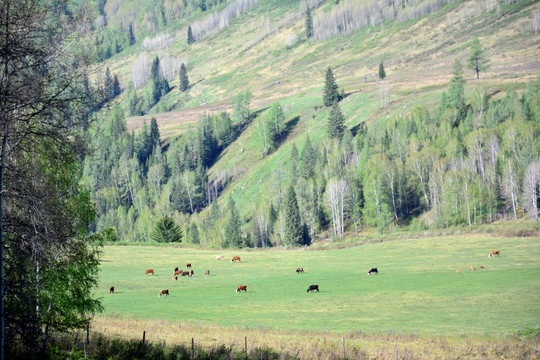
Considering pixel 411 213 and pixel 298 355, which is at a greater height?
pixel 411 213

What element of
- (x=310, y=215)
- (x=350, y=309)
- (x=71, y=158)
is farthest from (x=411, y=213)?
(x=71, y=158)

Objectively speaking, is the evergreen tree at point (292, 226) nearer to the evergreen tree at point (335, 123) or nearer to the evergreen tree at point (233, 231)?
Answer: the evergreen tree at point (233, 231)

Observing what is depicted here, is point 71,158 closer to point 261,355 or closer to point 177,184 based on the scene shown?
point 261,355

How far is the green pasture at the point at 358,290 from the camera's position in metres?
35.8

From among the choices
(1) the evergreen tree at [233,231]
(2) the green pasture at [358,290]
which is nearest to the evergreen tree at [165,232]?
(1) the evergreen tree at [233,231]

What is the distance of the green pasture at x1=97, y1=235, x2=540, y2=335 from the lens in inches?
1407

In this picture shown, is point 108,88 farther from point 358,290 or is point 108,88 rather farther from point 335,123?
point 335,123

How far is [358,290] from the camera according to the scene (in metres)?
49.2

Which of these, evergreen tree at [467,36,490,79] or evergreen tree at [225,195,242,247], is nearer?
evergreen tree at [225,195,242,247]

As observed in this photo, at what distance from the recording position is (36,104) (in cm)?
1541

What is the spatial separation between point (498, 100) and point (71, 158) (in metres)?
153

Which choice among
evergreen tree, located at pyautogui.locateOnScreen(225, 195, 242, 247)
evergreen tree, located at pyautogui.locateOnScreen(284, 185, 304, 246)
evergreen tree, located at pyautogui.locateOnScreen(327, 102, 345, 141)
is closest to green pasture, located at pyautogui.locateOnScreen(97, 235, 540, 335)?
evergreen tree, located at pyautogui.locateOnScreen(284, 185, 304, 246)

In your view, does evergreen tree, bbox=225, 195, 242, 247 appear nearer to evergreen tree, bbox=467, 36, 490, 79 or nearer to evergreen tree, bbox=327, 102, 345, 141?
evergreen tree, bbox=327, 102, 345, 141

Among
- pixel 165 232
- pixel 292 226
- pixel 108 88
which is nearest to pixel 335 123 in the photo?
pixel 292 226
